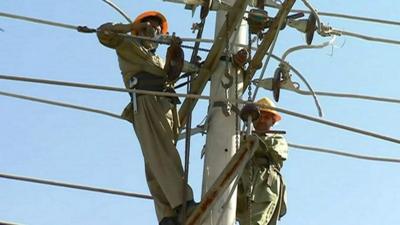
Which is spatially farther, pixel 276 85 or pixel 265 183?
pixel 265 183

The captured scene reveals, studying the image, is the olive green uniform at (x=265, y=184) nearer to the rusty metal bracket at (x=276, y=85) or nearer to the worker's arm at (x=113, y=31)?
the rusty metal bracket at (x=276, y=85)

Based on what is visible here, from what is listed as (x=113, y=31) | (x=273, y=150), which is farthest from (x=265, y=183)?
(x=113, y=31)

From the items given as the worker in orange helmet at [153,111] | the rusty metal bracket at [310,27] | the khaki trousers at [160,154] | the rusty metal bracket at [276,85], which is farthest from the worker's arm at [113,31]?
the rusty metal bracket at [310,27]

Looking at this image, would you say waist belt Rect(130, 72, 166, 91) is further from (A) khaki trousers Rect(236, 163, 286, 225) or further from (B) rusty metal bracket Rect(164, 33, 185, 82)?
(A) khaki trousers Rect(236, 163, 286, 225)

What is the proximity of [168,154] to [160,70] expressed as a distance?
0.70m

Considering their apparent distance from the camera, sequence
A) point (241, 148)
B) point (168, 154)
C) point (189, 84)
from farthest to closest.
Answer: point (189, 84) < point (168, 154) < point (241, 148)

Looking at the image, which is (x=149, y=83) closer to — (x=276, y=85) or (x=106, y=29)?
(x=106, y=29)

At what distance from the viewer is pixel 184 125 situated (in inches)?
274

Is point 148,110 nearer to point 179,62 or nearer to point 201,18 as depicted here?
point 179,62

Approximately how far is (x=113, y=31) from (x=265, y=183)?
1.69 metres

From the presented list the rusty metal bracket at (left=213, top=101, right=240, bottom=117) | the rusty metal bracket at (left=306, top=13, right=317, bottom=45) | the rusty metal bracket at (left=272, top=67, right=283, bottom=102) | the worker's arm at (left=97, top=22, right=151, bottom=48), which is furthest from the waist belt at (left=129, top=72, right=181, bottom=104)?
the rusty metal bracket at (left=306, top=13, right=317, bottom=45)

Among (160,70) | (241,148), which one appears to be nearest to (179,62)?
(160,70)

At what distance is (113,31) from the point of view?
22.0 feet

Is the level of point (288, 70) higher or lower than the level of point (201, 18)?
lower
